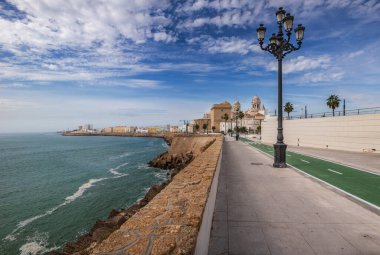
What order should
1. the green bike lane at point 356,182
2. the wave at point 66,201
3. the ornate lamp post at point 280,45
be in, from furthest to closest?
the wave at point 66,201, the ornate lamp post at point 280,45, the green bike lane at point 356,182

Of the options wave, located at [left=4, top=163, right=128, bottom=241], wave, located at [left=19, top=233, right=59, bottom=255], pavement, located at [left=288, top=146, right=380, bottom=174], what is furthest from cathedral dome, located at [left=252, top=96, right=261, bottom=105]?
wave, located at [left=19, top=233, right=59, bottom=255]

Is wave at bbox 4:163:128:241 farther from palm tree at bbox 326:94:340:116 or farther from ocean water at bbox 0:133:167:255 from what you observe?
palm tree at bbox 326:94:340:116

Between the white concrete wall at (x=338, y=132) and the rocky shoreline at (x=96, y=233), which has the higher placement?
the white concrete wall at (x=338, y=132)

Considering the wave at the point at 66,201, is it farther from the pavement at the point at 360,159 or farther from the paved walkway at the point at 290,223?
the pavement at the point at 360,159

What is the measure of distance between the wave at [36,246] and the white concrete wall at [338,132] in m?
26.1

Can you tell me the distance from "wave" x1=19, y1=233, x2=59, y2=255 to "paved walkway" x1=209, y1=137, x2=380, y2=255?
12.8 metres

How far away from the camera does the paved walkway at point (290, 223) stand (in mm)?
4367

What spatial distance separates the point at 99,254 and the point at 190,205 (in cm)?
189

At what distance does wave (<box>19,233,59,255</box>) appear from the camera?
14796 millimetres

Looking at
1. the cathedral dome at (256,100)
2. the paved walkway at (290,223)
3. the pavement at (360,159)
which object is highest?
the cathedral dome at (256,100)

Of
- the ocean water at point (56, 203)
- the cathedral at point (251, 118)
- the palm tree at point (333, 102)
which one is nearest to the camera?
the ocean water at point (56, 203)

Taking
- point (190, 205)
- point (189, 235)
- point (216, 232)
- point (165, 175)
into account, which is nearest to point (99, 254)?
point (189, 235)

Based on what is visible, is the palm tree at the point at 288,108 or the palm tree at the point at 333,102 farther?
the palm tree at the point at 288,108

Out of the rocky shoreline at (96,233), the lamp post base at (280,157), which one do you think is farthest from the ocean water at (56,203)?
the lamp post base at (280,157)
